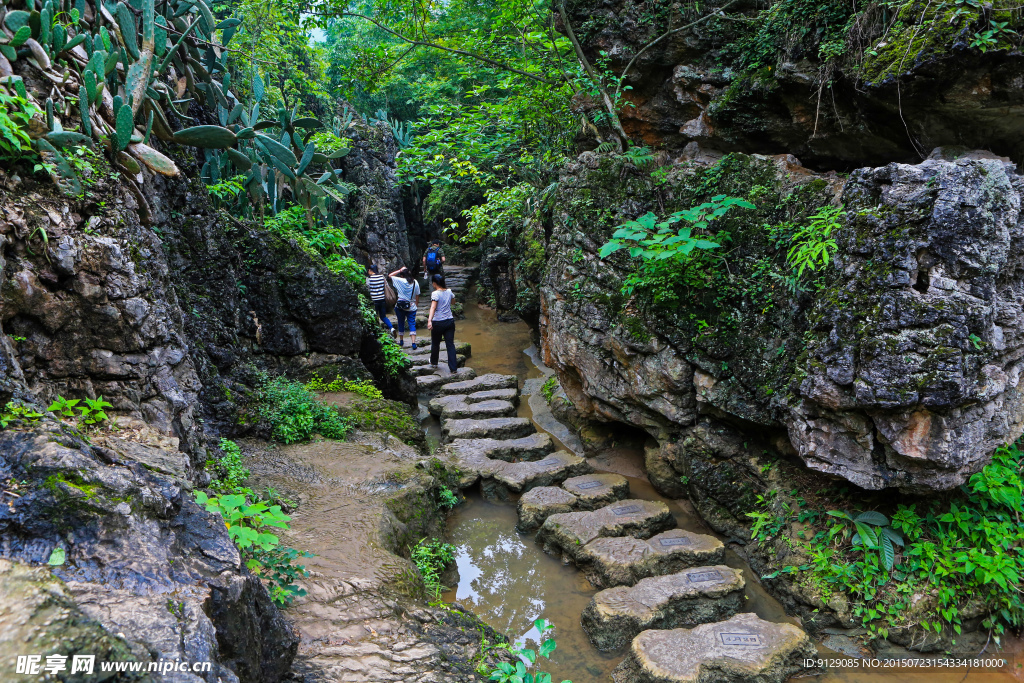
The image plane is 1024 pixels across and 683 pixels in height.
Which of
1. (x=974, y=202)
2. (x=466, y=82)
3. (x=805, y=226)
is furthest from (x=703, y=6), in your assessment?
(x=466, y=82)

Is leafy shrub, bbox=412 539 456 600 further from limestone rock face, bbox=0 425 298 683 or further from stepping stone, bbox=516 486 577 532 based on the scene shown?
limestone rock face, bbox=0 425 298 683

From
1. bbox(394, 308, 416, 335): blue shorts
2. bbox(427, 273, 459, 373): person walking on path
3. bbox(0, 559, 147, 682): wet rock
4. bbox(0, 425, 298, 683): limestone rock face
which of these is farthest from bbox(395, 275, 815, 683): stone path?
bbox(394, 308, 416, 335): blue shorts

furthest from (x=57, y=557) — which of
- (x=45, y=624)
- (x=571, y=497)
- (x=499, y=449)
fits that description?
(x=499, y=449)

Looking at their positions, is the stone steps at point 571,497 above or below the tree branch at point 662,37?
below

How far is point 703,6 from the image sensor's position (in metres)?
6.73

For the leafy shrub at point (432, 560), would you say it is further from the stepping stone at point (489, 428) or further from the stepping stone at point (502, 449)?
the stepping stone at point (489, 428)

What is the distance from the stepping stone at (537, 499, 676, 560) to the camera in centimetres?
541

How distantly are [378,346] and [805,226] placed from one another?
5804mm

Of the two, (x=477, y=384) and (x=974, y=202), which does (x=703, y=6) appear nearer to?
(x=974, y=202)

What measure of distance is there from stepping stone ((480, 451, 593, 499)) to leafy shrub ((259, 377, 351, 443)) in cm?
177

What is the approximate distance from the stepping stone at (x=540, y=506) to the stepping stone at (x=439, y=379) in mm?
3787

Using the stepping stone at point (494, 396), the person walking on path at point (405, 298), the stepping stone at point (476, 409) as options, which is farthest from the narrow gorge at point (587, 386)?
the person walking on path at point (405, 298)

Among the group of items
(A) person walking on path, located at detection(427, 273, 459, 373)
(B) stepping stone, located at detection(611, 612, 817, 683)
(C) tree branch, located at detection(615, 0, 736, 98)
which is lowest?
(B) stepping stone, located at detection(611, 612, 817, 683)

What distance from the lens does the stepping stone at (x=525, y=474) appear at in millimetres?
6582
